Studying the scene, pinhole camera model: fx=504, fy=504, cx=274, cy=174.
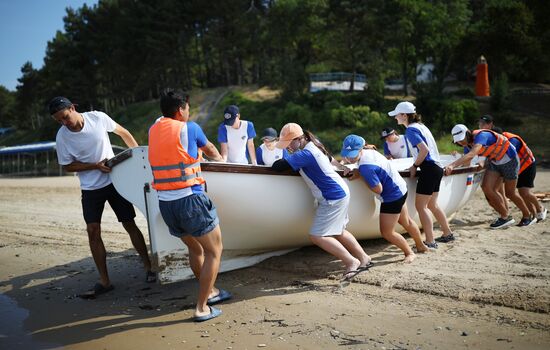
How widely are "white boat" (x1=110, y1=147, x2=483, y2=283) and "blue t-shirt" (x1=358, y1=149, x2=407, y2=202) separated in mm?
278

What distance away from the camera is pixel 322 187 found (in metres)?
4.75

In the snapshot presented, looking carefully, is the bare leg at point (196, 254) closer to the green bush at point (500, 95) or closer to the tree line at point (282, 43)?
the green bush at point (500, 95)

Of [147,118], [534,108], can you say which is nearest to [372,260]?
[534,108]

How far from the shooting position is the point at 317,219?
4793 millimetres

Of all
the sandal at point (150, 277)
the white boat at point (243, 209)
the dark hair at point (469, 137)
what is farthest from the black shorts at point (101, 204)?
the dark hair at point (469, 137)

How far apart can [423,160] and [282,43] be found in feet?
81.9

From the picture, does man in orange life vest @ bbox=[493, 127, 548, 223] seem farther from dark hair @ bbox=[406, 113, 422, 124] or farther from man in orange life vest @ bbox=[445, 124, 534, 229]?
dark hair @ bbox=[406, 113, 422, 124]

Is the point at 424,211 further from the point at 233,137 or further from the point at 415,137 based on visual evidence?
→ the point at 233,137

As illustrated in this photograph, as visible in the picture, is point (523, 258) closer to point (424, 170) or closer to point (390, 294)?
point (424, 170)

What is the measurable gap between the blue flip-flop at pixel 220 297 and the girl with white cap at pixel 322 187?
0.95 meters

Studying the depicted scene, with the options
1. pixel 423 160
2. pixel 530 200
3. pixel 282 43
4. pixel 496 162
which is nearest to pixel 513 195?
pixel 530 200

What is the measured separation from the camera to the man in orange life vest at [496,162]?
21.7 feet

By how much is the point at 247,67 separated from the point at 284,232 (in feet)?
124

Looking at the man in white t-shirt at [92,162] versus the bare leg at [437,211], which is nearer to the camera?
the man in white t-shirt at [92,162]
